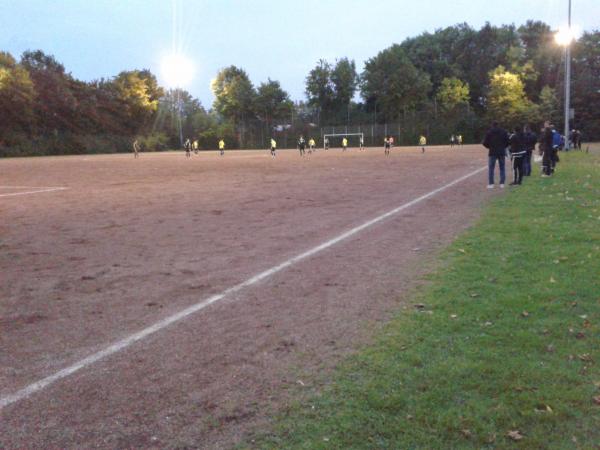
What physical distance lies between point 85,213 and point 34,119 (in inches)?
3034

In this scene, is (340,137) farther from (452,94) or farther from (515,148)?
(515,148)

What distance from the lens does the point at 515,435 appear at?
338 cm

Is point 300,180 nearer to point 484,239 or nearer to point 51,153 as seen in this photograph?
point 484,239

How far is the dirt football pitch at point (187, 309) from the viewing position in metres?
3.79

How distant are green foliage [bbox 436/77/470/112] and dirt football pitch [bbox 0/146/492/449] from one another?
76.4 m

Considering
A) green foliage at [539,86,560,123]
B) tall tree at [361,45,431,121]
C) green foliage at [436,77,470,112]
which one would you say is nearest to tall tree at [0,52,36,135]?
tall tree at [361,45,431,121]

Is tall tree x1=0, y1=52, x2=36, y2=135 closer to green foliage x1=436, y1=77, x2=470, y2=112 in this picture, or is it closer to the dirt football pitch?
green foliage x1=436, y1=77, x2=470, y2=112

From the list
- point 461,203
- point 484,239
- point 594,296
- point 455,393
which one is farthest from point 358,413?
point 461,203

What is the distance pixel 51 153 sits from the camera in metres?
81.8

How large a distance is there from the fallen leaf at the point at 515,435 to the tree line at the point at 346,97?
7571 centimetres

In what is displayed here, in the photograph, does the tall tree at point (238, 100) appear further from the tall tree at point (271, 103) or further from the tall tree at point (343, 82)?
the tall tree at point (343, 82)

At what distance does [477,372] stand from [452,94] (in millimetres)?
87079

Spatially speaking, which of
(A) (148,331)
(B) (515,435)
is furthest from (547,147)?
(B) (515,435)

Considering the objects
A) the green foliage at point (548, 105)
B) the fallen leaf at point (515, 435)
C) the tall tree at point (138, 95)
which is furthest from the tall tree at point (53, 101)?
the fallen leaf at point (515, 435)
